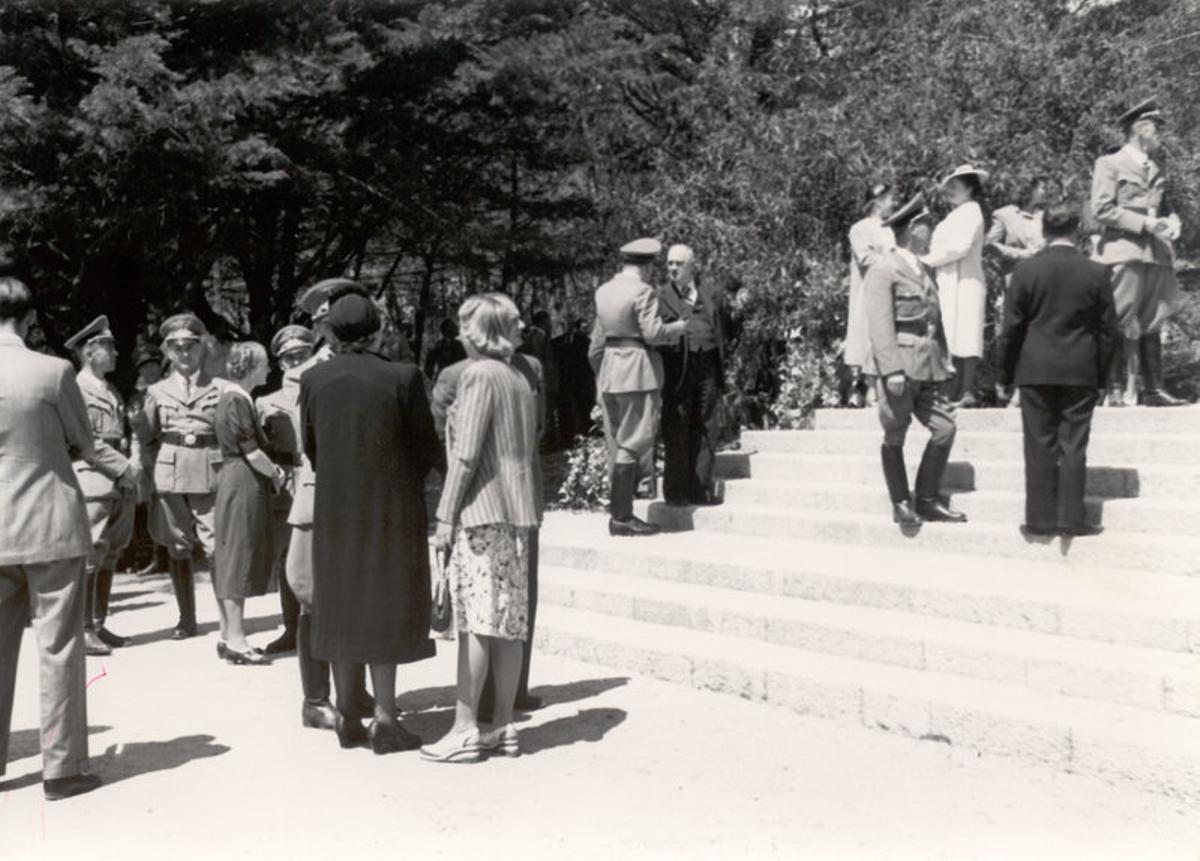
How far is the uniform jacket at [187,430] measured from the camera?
8219 mm

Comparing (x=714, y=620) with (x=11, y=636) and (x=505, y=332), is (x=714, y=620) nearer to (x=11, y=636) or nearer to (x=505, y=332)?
(x=505, y=332)

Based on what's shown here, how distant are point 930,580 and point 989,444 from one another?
7.09 feet

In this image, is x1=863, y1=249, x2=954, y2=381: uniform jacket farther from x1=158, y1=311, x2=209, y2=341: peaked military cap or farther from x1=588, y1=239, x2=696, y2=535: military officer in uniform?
x1=158, y1=311, x2=209, y2=341: peaked military cap

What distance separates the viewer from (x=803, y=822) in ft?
14.8

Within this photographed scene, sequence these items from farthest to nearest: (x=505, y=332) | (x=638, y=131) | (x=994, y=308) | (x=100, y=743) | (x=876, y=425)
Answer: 1. (x=638, y=131)
2. (x=994, y=308)
3. (x=876, y=425)
4. (x=100, y=743)
5. (x=505, y=332)

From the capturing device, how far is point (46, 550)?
495cm

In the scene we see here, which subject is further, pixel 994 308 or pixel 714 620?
pixel 994 308

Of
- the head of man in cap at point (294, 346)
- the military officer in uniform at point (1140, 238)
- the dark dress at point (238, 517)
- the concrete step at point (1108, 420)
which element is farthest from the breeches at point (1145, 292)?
the dark dress at point (238, 517)

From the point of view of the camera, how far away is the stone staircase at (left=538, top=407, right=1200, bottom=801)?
524 centimetres

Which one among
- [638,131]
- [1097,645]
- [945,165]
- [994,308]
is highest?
[638,131]

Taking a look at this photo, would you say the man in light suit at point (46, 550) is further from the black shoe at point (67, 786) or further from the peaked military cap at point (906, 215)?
the peaked military cap at point (906, 215)

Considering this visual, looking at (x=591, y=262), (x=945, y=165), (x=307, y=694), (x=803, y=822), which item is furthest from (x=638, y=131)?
(x=803, y=822)

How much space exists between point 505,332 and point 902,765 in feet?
8.03

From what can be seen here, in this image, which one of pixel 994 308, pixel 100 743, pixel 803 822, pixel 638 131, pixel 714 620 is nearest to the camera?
pixel 803 822
